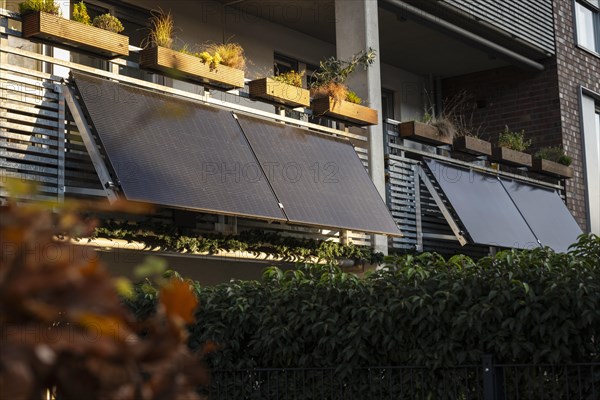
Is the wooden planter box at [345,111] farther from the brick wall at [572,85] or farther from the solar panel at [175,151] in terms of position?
the brick wall at [572,85]

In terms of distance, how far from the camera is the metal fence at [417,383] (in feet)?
19.5

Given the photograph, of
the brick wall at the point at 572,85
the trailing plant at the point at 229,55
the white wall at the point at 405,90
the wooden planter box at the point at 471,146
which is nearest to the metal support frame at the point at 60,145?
the trailing plant at the point at 229,55

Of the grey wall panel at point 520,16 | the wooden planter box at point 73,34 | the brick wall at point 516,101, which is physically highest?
the grey wall panel at point 520,16

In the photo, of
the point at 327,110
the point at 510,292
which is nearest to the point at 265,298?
the point at 510,292

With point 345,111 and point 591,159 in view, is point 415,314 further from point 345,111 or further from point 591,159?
point 591,159

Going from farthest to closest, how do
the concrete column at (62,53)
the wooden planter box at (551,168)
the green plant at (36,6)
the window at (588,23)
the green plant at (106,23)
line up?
the window at (588,23) → the wooden planter box at (551,168) → the concrete column at (62,53) → the green plant at (106,23) → the green plant at (36,6)

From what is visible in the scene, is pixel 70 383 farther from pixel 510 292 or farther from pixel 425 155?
pixel 425 155

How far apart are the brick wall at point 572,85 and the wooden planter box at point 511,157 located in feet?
5.88

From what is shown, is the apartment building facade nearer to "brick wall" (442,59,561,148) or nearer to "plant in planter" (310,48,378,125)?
"brick wall" (442,59,561,148)

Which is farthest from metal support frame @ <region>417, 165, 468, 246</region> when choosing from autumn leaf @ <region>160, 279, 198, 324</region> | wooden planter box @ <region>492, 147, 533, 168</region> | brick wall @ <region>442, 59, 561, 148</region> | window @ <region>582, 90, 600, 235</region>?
autumn leaf @ <region>160, 279, 198, 324</region>

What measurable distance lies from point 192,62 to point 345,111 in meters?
2.72

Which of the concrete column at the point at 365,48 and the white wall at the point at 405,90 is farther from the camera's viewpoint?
the white wall at the point at 405,90

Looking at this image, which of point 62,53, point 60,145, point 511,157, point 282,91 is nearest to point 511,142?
point 511,157

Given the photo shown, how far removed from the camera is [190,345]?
24.6 feet
